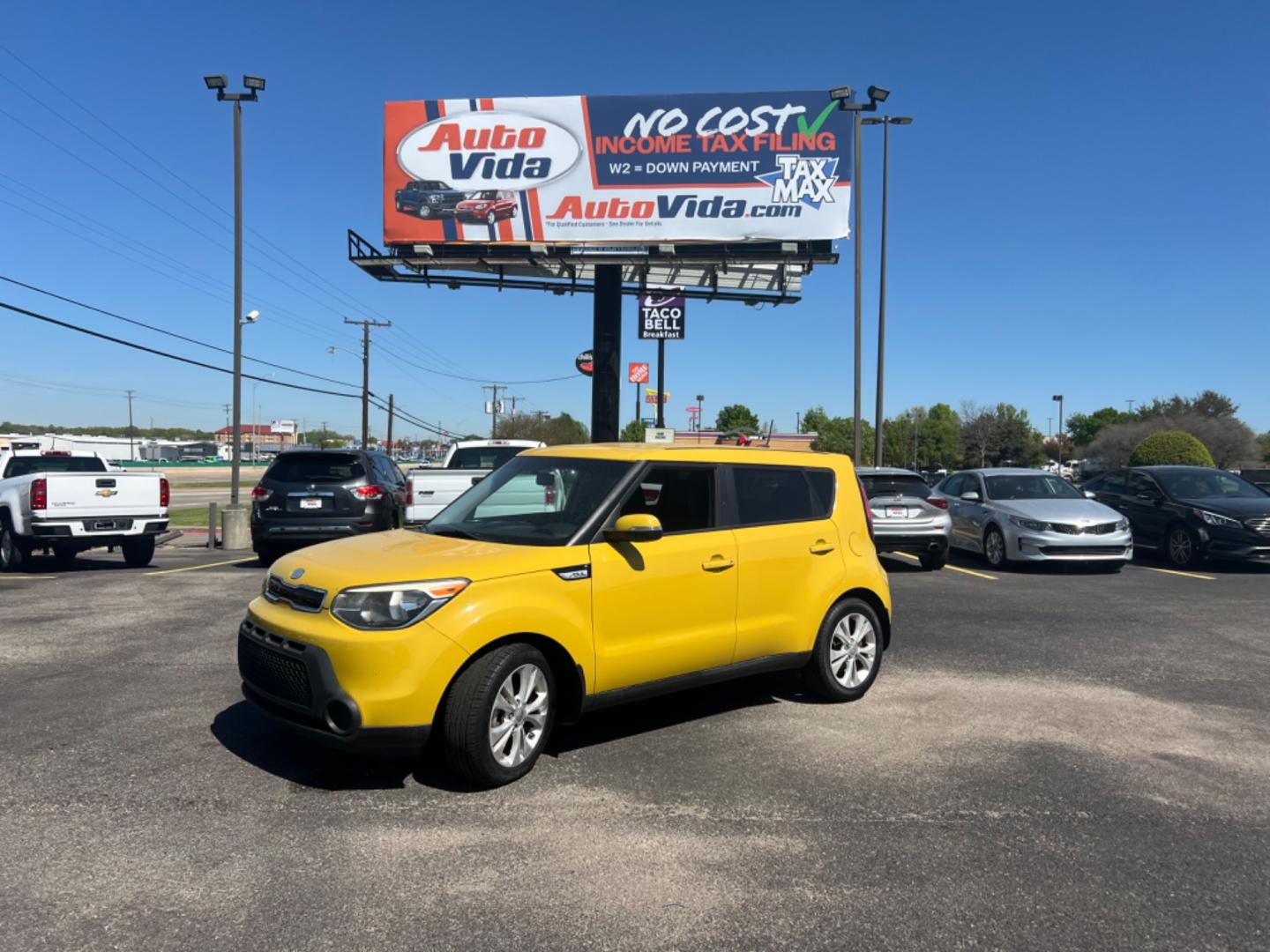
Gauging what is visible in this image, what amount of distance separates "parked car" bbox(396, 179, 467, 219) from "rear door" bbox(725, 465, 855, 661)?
60.6ft

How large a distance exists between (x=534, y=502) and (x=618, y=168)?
18.1 meters

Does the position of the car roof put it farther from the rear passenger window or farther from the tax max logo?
the tax max logo

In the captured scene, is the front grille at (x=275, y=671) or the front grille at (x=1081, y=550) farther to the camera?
the front grille at (x=1081, y=550)

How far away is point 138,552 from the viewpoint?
13.0 m

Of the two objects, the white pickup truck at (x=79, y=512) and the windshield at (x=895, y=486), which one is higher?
Answer: the windshield at (x=895, y=486)

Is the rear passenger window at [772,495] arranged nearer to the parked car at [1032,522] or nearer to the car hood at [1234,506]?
the parked car at [1032,522]

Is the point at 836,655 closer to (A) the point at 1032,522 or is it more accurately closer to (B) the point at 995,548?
(A) the point at 1032,522

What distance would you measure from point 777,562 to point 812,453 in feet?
3.50

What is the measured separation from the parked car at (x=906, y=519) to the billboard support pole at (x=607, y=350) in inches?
447

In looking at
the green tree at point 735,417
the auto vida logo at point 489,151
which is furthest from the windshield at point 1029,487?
the green tree at point 735,417

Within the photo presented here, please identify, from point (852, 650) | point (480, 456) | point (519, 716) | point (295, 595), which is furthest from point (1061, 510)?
point (295, 595)

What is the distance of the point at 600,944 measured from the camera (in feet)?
9.76

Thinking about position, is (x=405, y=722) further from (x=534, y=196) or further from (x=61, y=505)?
(x=534, y=196)

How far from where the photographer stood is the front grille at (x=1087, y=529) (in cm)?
1230
